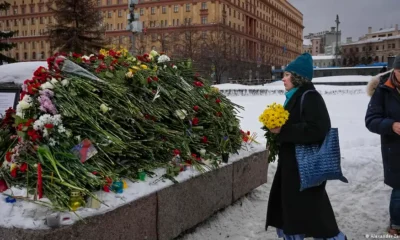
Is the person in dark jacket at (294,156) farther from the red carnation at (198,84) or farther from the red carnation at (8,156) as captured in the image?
the red carnation at (8,156)

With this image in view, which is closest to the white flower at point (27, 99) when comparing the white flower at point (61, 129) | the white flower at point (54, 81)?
the white flower at point (54, 81)

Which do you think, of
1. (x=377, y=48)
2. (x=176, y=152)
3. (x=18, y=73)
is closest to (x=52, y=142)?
(x=176, y=152)

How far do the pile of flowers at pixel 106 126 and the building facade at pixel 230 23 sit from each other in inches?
1530

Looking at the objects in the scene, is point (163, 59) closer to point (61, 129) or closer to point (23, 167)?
point (61, 129)

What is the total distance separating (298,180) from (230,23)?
232ft

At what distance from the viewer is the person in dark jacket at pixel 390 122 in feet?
11.7

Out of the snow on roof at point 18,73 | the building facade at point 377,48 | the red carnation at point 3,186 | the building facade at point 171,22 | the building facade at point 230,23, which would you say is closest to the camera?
the red carnation at point 3,186

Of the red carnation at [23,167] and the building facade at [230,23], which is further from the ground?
the building facade at [230,23]

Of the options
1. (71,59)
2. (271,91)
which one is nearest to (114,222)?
(71,59)

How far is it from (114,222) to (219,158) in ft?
5.38

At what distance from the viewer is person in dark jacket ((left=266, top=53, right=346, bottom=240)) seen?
2.98 metres

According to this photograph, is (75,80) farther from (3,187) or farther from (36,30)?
(36,30)

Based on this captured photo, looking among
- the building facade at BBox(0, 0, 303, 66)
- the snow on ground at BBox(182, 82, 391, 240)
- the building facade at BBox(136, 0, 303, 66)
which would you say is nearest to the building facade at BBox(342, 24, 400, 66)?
the building facade at BBox(136, 0, 303, 66)

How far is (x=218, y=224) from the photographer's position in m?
4.13
